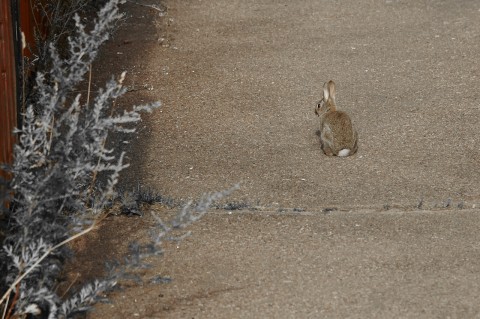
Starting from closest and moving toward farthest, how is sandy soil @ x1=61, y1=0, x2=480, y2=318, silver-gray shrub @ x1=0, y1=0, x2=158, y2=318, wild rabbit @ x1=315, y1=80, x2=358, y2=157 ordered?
silver-gray shrub @ x1=0, y1=0, x2=158, y2=318 → sandy soil @ x1=61, y1=0, x2=480, y2=318 → wild rabbit @ x1=315, y1=80, x2=358, y2=157

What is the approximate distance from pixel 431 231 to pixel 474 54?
12.7 feet

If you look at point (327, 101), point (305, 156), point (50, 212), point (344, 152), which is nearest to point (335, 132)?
point (344, 152)

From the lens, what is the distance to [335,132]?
7477mm

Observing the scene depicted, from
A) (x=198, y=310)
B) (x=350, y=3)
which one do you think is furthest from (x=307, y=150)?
(x=350, y=3)

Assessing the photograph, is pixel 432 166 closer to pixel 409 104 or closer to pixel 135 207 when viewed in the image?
pixel 409 104

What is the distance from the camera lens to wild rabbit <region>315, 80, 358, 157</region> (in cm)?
745

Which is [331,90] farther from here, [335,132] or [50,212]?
[50,212]

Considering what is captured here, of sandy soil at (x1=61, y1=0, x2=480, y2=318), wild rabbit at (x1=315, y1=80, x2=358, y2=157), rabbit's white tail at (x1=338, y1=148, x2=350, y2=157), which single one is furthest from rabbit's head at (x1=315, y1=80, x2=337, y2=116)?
rabbit's white tail at (x1=338, y1=148, x2=350, y2=157)

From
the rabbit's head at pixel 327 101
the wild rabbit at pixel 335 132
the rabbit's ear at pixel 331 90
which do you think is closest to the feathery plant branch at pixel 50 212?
the wild rabbit at pixel 335 132

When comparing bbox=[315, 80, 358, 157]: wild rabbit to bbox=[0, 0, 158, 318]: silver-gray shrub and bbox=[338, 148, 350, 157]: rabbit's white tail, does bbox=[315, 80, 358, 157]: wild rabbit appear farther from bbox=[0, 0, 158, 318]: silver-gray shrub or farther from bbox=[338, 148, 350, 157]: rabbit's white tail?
bbox=[0, 0, 158, 318]: silver-gray shrub

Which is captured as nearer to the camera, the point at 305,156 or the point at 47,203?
the point at 47,203

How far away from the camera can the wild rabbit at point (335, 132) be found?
7.45 meters

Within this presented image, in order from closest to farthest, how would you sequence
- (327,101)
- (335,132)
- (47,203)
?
(47,203) < (335,132) < (327,101)

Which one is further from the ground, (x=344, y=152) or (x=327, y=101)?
(x=327, y=101)
